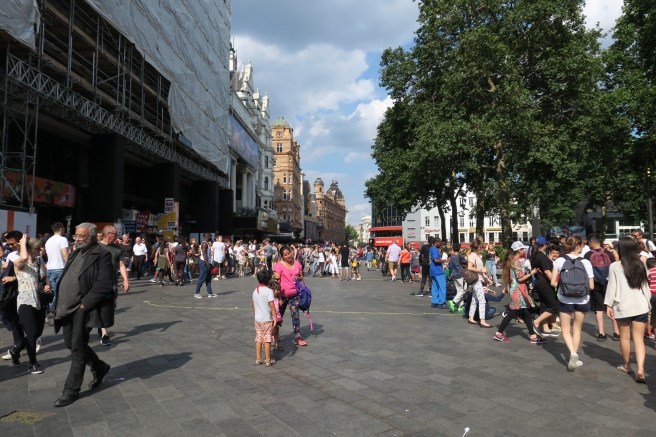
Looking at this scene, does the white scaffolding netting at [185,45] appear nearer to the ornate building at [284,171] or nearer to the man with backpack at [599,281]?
the man with backpack at [599,281]

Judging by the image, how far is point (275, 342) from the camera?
688 cm

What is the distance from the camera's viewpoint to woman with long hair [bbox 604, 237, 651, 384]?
558 cm

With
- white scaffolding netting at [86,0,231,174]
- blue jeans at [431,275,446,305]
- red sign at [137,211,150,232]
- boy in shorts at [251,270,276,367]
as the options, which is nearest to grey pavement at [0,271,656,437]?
boy in shorts at [251,270,276,367]

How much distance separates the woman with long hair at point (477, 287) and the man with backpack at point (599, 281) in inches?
75.1

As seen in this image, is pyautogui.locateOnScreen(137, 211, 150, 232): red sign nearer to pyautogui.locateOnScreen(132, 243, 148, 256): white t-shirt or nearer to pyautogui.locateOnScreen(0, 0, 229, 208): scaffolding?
pyautogui.locateOnScreen(0, 0, 229, 208): scaffolding

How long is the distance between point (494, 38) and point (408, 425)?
21632 millimetres

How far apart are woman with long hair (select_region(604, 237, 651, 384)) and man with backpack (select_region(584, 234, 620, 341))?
250 centimetres

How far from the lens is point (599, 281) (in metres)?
8.61

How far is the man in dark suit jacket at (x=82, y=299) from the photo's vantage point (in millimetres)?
4742

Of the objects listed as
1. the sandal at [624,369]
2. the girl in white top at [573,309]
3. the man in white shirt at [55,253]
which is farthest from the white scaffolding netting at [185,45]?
the sandal at [624,369]

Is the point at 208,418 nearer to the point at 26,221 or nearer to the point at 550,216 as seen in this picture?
the point at 26,221

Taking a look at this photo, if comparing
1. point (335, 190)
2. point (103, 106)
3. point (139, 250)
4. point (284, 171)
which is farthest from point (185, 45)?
point (335, 190)

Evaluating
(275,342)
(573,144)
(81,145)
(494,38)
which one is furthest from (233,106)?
(275,342)

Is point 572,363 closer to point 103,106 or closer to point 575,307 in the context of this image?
point 575,307
